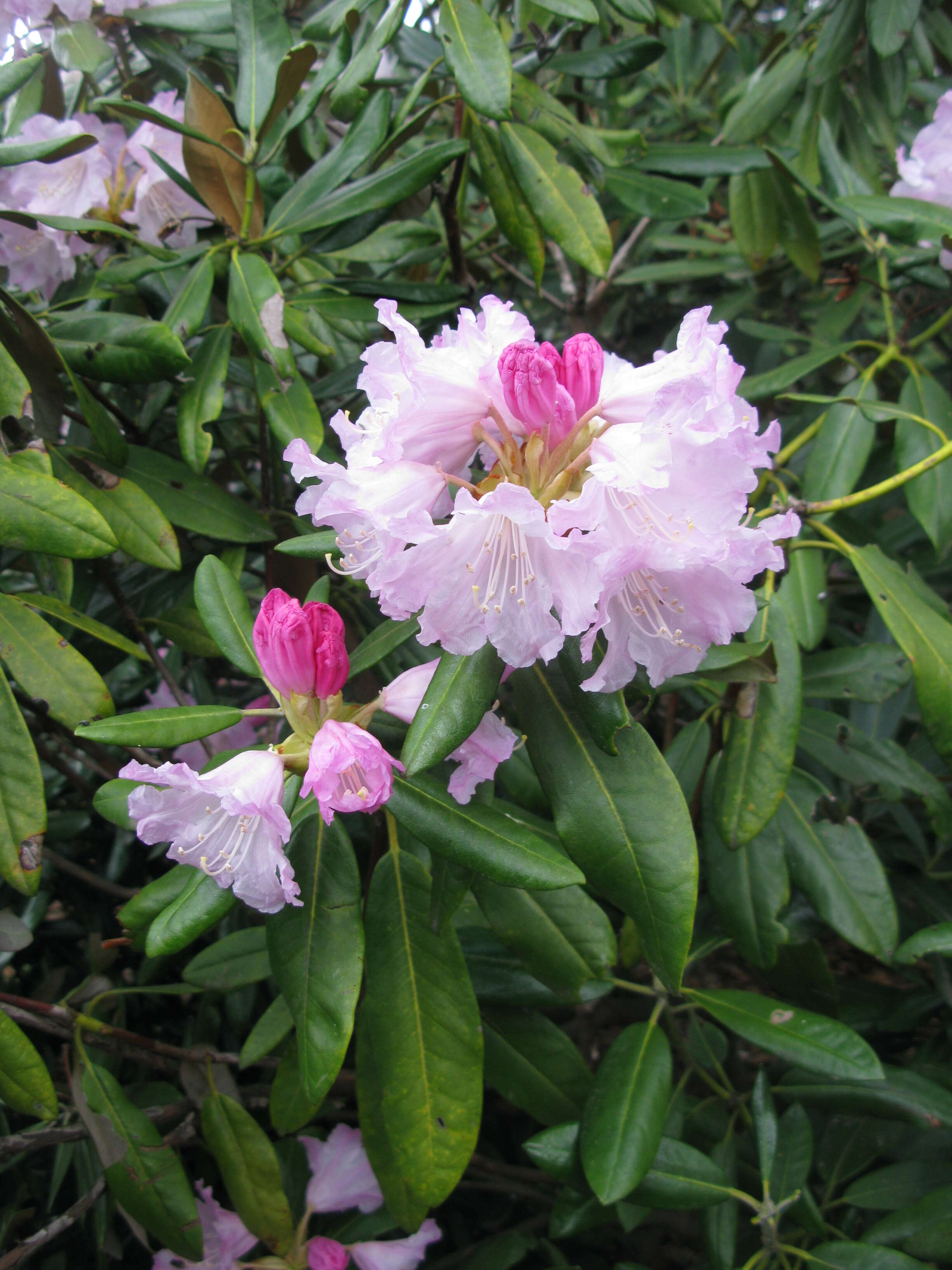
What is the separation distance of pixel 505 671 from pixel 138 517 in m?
0.60

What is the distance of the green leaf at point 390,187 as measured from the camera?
117 cm

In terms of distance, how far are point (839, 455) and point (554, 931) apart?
0.88 meters

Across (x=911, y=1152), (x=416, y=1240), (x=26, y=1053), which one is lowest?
(x=911, y=1152)

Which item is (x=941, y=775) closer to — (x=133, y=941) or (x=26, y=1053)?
(x=133, y=941)

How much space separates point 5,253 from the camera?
4.45 feet

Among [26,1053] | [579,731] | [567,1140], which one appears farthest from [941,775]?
[26,1053]

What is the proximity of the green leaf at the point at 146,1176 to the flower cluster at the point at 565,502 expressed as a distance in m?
0.82

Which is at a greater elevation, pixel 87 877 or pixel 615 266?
pixel 615 266

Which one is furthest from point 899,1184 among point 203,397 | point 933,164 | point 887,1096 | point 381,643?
point 933,164

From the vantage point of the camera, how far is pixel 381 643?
3.07 ft

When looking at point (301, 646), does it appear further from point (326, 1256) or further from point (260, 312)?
point (326, 1256)

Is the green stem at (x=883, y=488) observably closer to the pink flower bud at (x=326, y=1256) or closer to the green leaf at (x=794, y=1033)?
the green leaf at (x=794, y=1033)

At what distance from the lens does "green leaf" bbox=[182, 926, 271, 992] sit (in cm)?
122

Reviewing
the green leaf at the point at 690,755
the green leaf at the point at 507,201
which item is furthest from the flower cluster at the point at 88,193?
the green leaf at the point at 690,755
